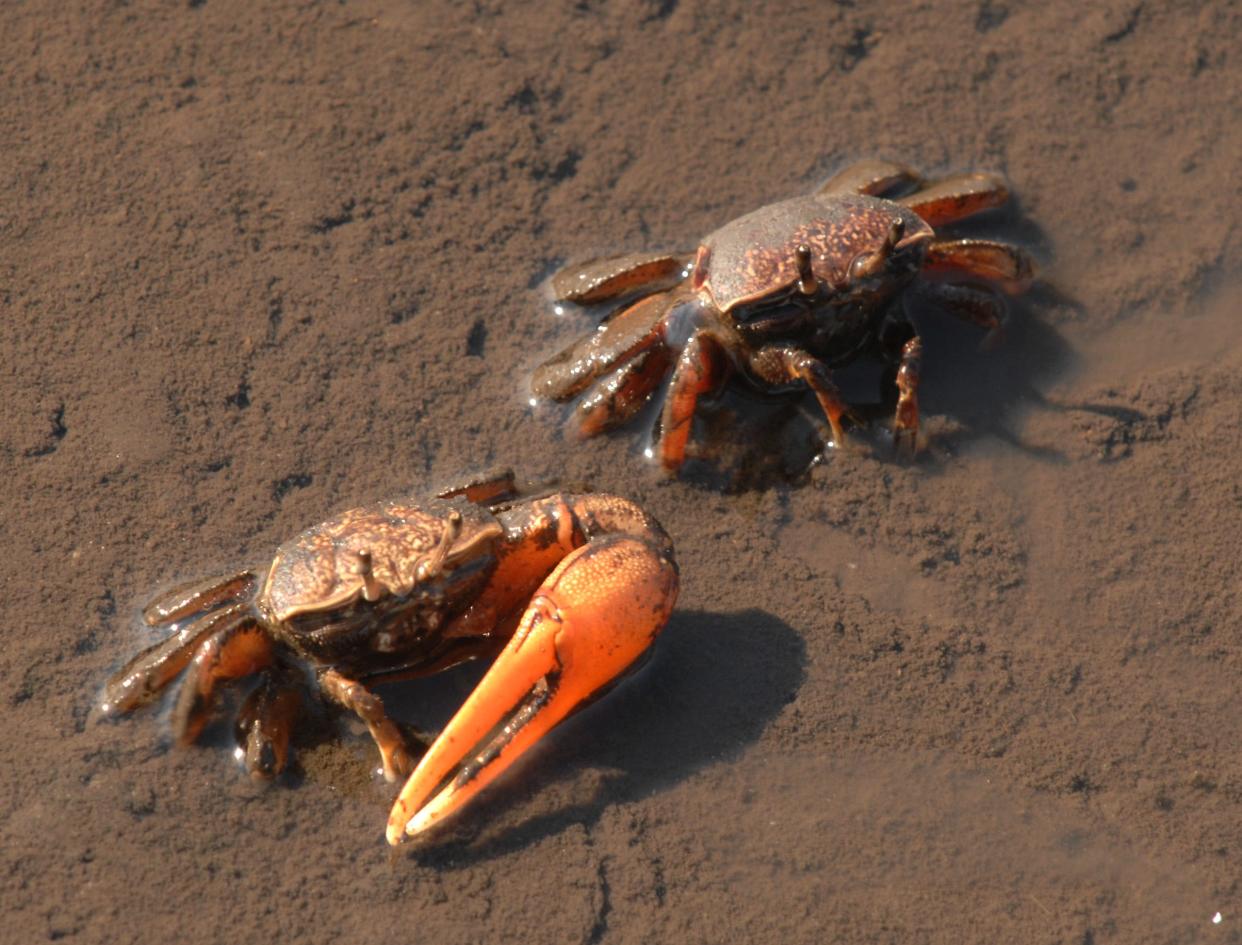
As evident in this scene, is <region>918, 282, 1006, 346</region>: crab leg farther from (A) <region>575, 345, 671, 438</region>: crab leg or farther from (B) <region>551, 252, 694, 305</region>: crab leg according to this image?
(A) <region>575, 345, 671, 438</region>: crab leg

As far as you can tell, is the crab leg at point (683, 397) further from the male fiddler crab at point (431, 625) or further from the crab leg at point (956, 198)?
the crab leg at point (956, 198)

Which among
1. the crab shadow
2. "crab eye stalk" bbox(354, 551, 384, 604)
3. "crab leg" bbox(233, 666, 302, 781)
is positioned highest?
"crab eye stalk" bbox(354, 551, 384, 604)

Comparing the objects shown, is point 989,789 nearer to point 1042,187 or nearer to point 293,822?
point 293,822

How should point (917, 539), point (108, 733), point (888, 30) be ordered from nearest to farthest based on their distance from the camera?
point (108, 733) < point (917, 539) < point (888, 30)

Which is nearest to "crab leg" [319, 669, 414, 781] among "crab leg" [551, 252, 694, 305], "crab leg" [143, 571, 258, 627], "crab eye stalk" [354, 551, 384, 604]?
"crab eye stalk" [354, 551, 384, 604]

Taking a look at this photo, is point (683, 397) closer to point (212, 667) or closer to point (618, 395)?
point (618, 395)

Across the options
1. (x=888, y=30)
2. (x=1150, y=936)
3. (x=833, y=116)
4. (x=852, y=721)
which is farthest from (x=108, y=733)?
(x=888, y=30)
